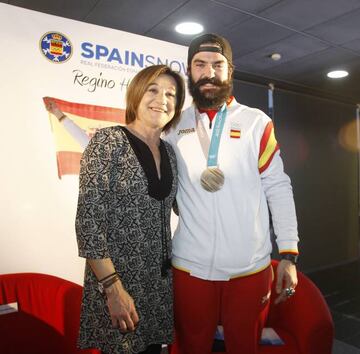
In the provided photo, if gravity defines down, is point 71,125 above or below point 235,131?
above

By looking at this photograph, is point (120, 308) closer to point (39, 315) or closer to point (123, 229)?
point (123, 229)

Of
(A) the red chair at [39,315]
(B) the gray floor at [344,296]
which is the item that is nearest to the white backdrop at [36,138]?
(A) the red chair at [39,315]

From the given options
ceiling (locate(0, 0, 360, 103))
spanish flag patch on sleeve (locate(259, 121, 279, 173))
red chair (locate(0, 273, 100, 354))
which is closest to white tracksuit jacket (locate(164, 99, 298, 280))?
spanish flag patch on sleeve (locate(259, 121, 279, 173))

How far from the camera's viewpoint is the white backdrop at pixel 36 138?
2225 millimetres

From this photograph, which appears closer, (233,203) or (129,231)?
(129,231)

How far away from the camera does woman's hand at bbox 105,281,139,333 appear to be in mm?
1285

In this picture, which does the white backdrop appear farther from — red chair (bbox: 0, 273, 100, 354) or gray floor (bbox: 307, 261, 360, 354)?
gray floor (bbox: 307, 261, 360, 354)

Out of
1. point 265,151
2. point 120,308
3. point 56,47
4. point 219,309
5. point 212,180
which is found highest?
point 56,47

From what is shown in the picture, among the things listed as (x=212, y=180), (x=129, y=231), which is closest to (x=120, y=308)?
(x=129, y=231)

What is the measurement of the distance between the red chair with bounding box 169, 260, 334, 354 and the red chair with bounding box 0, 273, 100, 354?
0.61 m

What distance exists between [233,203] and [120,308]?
598mm

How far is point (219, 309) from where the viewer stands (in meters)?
1.57

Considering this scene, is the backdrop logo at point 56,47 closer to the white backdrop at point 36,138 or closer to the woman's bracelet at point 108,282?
the white backdrop at point 36,138

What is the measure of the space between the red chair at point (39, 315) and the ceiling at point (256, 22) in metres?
2.10
